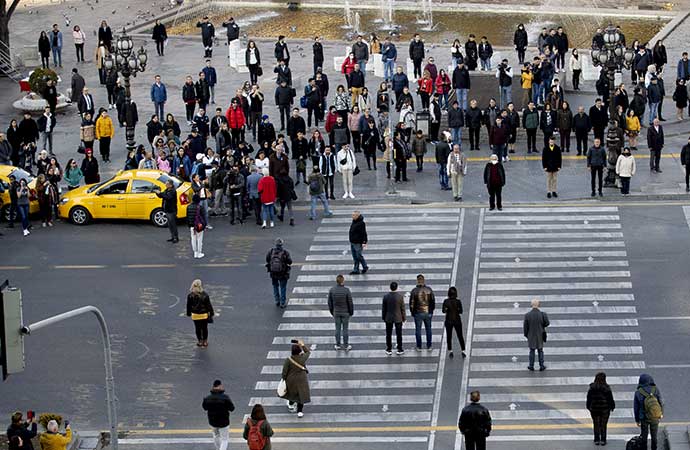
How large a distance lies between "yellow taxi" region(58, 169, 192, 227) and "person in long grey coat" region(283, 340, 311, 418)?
11.8m

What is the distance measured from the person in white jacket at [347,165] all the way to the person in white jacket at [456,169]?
92.4 inches

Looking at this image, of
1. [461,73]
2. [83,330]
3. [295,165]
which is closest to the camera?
[83,330]

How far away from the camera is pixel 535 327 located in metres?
30.9

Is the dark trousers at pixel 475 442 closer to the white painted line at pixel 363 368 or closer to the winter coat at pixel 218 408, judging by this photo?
the winter coat at pixel 218 408

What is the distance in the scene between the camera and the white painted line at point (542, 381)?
3058 cm

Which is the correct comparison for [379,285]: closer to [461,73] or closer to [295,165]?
[295,165]

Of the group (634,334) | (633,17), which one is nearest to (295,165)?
(634,334)

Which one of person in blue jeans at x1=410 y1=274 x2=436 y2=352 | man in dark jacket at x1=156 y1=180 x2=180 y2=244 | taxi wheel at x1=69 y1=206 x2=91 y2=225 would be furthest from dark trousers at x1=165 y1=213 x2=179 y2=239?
person in blue jeans at x1=410 y1=274 x2=436 y2=352

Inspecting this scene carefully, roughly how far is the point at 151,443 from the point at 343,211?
13.9m

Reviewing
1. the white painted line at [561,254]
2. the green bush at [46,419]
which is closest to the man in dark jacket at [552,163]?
the white painted line at [561,254]

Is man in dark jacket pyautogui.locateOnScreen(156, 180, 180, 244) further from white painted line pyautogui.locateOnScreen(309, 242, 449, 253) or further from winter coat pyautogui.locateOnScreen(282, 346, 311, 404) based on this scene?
winter coat pyautogui.locateOnScreen(282, 346, 311, 404)

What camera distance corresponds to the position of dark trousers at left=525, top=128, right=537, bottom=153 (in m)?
45.8

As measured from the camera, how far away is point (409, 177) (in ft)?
145

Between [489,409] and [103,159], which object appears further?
[103,159]
